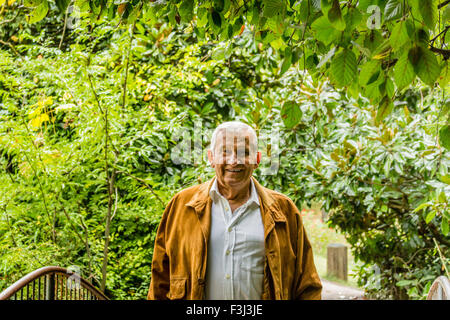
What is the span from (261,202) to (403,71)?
1292mm

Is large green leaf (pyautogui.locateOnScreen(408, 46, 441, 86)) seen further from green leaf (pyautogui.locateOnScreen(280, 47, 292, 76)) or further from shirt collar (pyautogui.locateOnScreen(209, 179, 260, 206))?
shirt collar (pyautogui.locateOnScreen(209, 179, 260, 206))

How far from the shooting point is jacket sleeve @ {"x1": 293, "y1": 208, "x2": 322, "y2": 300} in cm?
246

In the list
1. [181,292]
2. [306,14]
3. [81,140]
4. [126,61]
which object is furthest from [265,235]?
[126,61]

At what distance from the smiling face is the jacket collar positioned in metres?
0.10

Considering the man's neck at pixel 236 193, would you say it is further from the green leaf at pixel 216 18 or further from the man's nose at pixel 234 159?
the green leaf at pixel 216 18

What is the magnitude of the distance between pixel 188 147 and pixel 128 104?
2.74ft

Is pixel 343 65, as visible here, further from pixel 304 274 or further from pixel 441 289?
pixel 441 289

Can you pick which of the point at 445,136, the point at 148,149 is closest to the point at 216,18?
the point at 445,136

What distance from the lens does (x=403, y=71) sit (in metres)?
1.36

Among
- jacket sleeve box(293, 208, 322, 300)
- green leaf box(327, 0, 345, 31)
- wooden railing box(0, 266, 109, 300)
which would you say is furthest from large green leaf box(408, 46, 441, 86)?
wooden railing box(0, 266, 109, 300)

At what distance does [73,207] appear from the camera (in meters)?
4.08

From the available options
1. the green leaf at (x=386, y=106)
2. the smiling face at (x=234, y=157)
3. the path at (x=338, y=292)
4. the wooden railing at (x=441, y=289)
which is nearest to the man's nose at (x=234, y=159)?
the smiling face at (x=234, y=157)

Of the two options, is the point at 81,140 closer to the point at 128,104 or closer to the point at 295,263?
the point at 128,104

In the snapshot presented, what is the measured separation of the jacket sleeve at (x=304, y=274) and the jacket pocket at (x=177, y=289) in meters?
0.59
